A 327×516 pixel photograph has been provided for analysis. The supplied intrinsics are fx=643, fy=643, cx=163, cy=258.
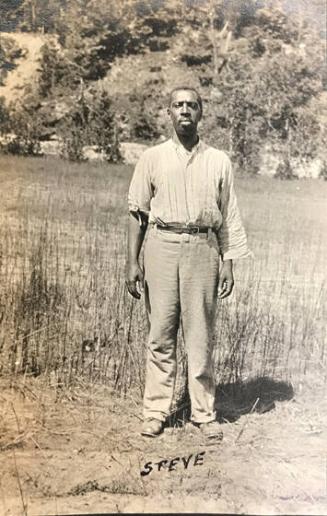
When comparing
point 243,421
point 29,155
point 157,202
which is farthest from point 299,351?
point 29,155

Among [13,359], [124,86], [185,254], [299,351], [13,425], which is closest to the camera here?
[185,254]

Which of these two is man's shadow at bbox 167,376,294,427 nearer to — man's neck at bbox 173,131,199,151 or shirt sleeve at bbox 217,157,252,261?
shirt sleeve at bbox 217,157,252,261

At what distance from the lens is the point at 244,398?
126 inches

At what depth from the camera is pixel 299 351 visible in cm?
347

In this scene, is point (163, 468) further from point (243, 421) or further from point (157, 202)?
point (157, 202)

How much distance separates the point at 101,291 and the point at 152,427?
1017 mm

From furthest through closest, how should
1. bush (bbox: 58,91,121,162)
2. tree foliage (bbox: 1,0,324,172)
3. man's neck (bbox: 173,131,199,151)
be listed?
bush (bbox: 58,91,121,162)
tree foliage (bbox: 1,0,324,172)
man's neck (bbox: 173,131,199,151)

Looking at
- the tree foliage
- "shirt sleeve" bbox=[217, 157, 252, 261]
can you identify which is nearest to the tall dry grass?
the tree foliage

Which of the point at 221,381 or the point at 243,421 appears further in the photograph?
the point at 221,381

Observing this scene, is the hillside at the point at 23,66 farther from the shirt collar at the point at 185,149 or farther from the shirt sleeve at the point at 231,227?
the shirt sleeve at the point at 231,227

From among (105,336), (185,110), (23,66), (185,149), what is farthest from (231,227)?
(23,66)

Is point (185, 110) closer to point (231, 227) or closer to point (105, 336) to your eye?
point (231, 227)

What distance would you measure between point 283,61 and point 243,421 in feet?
6.41

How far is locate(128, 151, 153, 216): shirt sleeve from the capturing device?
275cm
